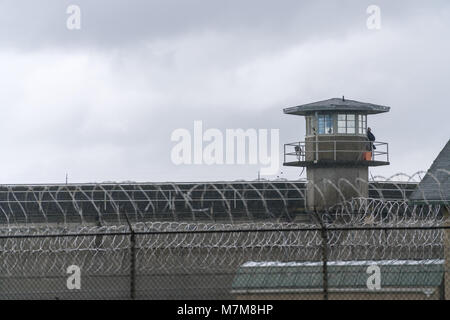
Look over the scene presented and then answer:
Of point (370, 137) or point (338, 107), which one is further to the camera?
point (370, 137)

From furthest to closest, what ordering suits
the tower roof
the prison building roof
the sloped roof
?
the tower roof → the sloped roof → the prison building roof

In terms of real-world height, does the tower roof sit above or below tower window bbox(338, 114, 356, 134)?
above

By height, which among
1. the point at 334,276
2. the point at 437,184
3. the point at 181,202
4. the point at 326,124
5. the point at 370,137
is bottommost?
the point at 334,276

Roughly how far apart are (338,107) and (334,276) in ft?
56.0

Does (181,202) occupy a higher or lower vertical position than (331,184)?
lower

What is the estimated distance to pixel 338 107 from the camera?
121 ft

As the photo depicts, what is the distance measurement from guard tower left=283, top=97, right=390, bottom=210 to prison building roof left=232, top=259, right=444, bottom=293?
53.7ft

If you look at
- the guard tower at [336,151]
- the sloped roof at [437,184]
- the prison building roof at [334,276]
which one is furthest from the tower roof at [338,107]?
the prison building roof at [334,276]

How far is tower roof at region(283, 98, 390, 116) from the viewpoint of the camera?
3703 cm

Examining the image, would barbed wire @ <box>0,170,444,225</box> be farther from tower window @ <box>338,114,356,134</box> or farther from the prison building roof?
the prison building roof

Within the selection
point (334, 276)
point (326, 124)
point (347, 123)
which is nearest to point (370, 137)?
point (347, 123)

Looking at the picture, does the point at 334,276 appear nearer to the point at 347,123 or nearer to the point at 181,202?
the point at 347,123

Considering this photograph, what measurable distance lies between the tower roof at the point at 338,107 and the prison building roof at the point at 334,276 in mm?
16713

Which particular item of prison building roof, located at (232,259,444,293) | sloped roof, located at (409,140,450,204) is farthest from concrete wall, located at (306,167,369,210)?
prison building roof, located at (232,259,444,293)
